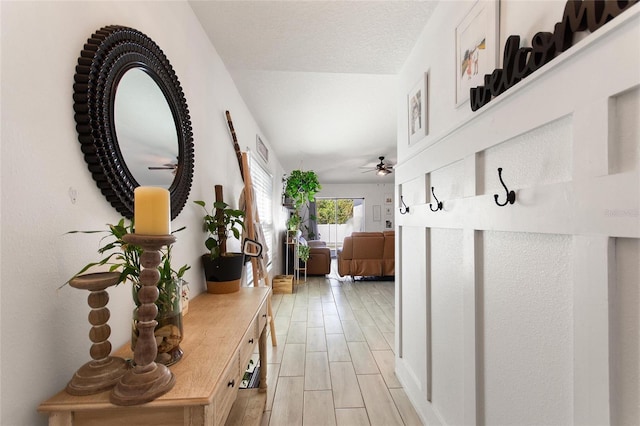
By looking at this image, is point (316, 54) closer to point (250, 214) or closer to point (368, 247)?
point (250, 214)

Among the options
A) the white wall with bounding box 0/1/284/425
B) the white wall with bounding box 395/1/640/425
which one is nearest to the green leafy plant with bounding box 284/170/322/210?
the white wall with bounding box 395/1/640/425

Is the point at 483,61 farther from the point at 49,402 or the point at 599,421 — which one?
the point at 49,402

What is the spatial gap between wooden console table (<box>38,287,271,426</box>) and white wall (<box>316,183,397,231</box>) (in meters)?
8.28

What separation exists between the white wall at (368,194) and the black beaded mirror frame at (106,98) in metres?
8.32

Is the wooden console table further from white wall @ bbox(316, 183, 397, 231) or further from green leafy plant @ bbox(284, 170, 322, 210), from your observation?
white wall @ bbox(316, 183, 397, 231)

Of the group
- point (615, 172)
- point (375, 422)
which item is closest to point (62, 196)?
point (615, 172)

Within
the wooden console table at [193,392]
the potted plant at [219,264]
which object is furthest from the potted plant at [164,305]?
the potted plant at [219,264]

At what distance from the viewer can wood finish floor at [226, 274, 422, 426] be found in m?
1.74

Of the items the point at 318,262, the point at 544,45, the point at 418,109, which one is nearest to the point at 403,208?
the point at 418,109

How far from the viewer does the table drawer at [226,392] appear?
2.61 feet

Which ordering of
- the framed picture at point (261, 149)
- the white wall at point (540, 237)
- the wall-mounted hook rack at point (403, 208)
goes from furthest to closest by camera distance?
the framed picture at point (261, 149) < the wall-mounted hook rack at point (403, 208) < the white wall at point (540, 237)

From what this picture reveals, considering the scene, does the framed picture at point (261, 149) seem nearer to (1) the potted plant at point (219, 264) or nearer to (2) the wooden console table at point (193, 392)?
(1) the potted plant at point (219, 264)

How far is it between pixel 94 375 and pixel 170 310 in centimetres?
22

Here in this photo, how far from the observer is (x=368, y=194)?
9.36m
